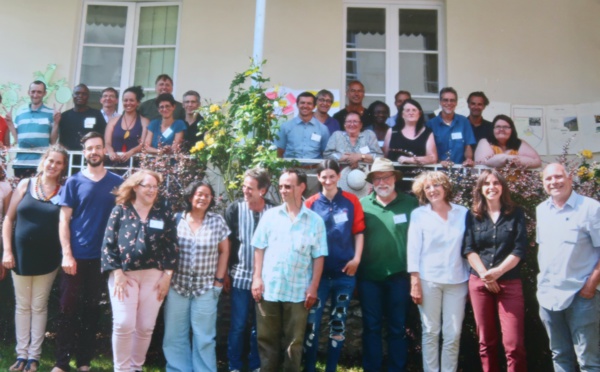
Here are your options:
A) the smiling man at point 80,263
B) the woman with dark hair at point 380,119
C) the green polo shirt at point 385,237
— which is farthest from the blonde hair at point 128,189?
the woman with dark hair at point 380,119

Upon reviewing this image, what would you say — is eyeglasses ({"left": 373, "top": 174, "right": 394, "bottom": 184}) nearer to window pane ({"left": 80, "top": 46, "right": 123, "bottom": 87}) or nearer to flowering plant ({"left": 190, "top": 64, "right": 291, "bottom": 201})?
flowering plant ({"left": 190, "top": 64, "right": 291, "bottom": 201})

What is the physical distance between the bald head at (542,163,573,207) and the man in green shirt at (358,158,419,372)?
1.02m

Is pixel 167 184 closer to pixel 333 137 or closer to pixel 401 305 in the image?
pixel 333 137

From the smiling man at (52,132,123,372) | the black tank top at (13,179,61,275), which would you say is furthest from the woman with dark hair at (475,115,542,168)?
the black tank top at (13,179,61,275)

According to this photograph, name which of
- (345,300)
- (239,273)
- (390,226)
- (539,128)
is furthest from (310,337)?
(539,128)

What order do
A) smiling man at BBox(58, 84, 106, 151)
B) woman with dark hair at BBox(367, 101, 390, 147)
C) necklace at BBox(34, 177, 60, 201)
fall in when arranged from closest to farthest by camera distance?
necklace at BBox(34, 177, 60, 201)
smiling man at BBox(58, 84, 106, 151)
woman with dark hair at BBox(367, 101, 390, 147)

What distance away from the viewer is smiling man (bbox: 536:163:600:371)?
3.84m

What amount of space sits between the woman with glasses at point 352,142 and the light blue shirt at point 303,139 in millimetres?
198

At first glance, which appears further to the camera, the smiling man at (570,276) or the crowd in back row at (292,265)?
the crowd in back row at (292,265)

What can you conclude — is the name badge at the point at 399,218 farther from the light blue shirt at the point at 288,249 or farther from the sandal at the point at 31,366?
the sandal at the point at 31,366

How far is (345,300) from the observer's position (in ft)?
14.2

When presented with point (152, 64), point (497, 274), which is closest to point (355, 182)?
point (497, 274)

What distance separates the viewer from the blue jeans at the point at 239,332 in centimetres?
436

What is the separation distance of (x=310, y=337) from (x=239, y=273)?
739 mm
